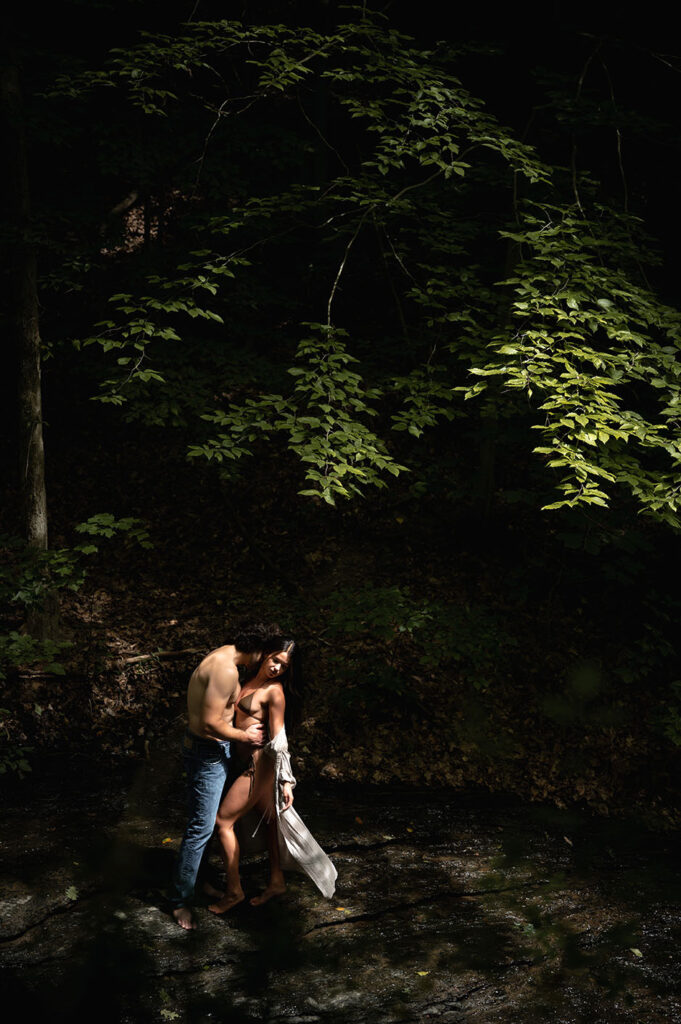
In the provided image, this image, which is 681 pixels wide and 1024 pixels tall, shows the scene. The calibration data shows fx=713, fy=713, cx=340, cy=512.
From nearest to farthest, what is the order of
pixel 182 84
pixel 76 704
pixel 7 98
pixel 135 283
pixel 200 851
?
pixel 200 851
pixel 7 98
pixel 76 704
pixel 135 283
pixel 182 84

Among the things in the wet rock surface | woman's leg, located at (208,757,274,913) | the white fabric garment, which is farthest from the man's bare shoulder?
the wet rock surface

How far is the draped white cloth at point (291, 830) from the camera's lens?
15.1 ft

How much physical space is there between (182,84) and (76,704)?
1036cm

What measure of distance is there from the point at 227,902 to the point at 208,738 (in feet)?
4.01

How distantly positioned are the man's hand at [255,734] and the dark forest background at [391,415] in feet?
5.15

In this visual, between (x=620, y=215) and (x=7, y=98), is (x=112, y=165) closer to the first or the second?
(x=7, y=98)

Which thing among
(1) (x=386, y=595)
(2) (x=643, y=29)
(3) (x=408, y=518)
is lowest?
(1) (x=386, y=595)

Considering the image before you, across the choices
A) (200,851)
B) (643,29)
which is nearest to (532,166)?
(643,29)

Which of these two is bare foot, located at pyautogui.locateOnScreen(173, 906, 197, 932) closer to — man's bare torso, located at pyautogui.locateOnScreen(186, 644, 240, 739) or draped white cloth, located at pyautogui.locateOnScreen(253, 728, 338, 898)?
draped white cloth, located at pyautogui.locateOnScreen(253, 728, 338, 898)

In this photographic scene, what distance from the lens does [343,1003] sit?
12.9 feet

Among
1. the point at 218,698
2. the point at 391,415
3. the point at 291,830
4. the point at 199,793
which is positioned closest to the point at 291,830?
the point at 291,830

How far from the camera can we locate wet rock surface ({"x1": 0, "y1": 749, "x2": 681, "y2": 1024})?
3938 millimetres

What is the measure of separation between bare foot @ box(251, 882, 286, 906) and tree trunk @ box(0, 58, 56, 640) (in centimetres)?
366

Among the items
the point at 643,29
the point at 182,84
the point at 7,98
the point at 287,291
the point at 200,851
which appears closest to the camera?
the point at 200,851
